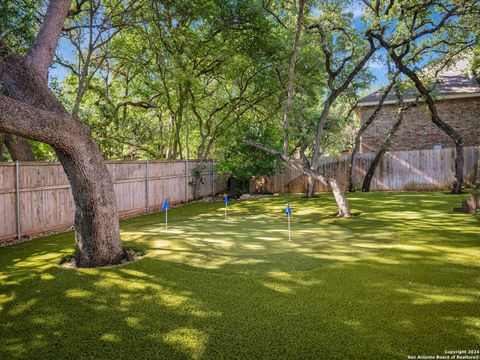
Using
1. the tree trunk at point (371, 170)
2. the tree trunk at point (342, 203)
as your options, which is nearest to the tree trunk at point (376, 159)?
the tree trunk at point (371, 170)

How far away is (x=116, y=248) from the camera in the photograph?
560 cm

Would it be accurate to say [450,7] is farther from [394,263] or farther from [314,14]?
[394,263]

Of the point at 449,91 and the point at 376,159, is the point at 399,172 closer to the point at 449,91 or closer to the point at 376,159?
the point at 376,159

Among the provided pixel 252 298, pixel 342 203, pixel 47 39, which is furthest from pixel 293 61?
pixel 252 298

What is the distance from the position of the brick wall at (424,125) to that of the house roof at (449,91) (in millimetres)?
501

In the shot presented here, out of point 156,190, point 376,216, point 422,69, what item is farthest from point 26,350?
point 422,69

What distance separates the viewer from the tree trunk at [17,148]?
10758mm

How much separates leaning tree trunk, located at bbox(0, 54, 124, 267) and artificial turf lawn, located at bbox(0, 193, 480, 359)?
41 cm

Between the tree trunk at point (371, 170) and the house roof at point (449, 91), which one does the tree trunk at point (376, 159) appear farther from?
the house roof at point (449, 91)

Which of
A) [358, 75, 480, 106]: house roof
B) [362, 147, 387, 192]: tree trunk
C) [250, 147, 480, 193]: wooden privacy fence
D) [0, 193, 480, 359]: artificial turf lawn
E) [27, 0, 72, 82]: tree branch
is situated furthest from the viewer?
[358, 75, 480, 106]: house roof

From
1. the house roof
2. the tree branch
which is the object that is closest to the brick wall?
the house roof

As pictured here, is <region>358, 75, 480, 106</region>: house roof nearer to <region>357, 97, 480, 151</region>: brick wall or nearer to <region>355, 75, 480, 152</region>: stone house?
<region>355, 75, 480, 152</region>: stone house

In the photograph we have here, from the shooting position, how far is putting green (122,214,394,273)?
5.55 metres

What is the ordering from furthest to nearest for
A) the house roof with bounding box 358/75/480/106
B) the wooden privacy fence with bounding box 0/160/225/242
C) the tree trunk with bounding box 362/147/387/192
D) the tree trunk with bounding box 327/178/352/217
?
1. the house roof with bounding box 358/75/480/106
2. the tree trunk with bounding box 362/147/387/192
3. the tree trunk with bounding box 327/178/352/217
4. the wooden privacy fence with bounding box 0/160/225/242
